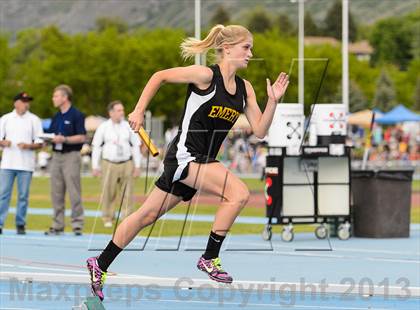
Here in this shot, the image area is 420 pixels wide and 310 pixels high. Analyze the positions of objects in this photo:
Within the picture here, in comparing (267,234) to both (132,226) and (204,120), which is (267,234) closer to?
(132,226)

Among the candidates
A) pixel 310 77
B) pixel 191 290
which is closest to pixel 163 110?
pixel 310 77

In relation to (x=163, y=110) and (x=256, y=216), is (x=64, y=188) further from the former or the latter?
(x=163, y=110)

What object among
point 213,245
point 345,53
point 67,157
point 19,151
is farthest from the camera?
point 345,53

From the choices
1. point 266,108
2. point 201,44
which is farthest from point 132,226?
point 201,44

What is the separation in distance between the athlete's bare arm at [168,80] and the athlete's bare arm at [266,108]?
542mm

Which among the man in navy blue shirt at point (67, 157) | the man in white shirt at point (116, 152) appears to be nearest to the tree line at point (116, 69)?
the man in white shirt at point (116, 152)

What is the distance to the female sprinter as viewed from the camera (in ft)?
33.1

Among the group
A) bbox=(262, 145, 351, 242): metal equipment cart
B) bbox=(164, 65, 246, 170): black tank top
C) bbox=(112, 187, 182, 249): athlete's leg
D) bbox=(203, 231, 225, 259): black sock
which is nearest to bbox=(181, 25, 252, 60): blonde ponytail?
bbox=(164, 65, 246, 170): black tank top

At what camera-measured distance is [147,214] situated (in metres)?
→ 10.1

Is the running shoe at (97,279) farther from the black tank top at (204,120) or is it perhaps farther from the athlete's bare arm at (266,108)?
the athlete's bare arm at (266,108)

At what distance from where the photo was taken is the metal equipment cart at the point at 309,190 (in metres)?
19.2

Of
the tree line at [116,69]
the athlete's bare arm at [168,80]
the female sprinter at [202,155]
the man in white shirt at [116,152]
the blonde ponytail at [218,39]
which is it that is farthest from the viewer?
the tree line at [116,69]

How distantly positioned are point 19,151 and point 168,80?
35.1 ft

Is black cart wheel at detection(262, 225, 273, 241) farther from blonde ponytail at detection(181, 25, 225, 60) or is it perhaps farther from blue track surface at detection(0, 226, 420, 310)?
blonde ponytail at detection(181, 25, 225, 60)
